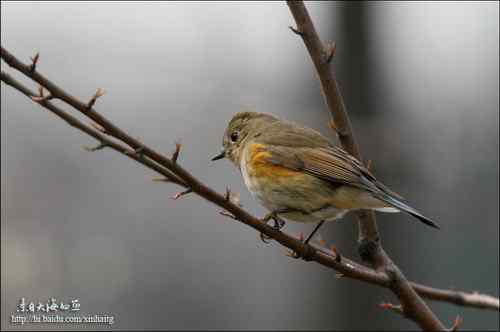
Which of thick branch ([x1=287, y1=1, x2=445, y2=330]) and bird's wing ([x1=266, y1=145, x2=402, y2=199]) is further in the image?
bird's wing ([x1=266, y1=145, x2=402, y2=199])

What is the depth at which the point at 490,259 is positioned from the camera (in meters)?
7.14

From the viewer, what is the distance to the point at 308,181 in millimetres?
3811

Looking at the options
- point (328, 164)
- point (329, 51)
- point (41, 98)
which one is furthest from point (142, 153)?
point (328, 164)

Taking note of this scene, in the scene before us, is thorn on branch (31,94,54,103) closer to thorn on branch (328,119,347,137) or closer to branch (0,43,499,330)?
branch (0,43,499,330)

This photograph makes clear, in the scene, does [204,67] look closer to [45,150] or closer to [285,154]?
[45,150]

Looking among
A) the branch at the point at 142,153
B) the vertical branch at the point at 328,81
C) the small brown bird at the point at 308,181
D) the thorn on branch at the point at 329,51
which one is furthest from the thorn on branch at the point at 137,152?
the small brown bird at the point at 308,181

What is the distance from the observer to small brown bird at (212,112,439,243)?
3.60m

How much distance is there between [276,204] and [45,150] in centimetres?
493

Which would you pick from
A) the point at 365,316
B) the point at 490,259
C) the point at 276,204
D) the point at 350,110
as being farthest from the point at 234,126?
the point at 490,259

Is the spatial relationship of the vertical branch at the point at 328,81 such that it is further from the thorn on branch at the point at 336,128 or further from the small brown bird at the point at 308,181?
the small brown bird at the point at 308,181

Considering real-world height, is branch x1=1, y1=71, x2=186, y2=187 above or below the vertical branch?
below

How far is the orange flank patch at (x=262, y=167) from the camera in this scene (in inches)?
153

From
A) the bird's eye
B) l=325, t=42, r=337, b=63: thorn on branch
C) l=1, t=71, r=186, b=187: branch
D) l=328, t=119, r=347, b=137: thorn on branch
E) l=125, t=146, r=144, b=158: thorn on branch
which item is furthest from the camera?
the bird's eye

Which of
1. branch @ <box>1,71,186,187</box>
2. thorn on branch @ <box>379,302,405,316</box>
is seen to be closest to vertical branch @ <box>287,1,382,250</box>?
thorn on branch @ <box>379,302,405,316</box>
